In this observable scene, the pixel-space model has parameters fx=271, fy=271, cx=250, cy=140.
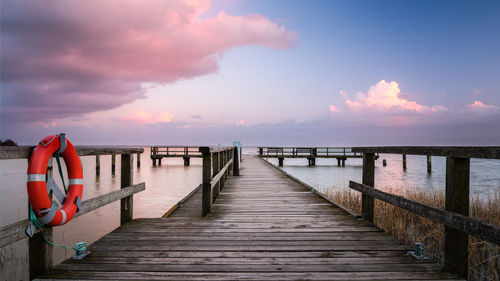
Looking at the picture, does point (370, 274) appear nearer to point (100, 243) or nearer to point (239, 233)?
point (239, 233)

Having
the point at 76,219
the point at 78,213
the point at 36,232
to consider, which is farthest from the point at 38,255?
the point at 76,219

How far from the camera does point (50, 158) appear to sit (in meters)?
2.33

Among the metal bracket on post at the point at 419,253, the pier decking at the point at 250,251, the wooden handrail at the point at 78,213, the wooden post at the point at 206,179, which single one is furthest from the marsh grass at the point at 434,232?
the wooden handrail at the point at 78,213

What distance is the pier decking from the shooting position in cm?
224

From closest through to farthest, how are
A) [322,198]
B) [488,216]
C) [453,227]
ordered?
1. [453,227]
2. [322,198]
3. [488,216]

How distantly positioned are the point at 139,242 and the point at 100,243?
1.36 ft

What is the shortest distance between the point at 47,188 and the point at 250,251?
1896 mm

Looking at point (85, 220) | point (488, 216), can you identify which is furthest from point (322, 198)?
point (85, 220)

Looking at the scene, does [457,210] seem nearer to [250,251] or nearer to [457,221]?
[457,221]

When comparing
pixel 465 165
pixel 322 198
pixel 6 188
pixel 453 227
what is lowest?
pixel 6 188

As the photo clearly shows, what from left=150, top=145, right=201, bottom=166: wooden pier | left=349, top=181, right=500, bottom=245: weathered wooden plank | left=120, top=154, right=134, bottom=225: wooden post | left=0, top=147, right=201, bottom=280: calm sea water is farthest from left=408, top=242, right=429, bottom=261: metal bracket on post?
left=150, top=145, right=201, bottom=166: wooden pier

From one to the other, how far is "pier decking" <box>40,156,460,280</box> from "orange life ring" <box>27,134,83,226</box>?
49 centimetres

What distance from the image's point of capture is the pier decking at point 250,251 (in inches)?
88.1

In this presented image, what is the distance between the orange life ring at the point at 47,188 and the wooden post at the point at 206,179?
1703mm
